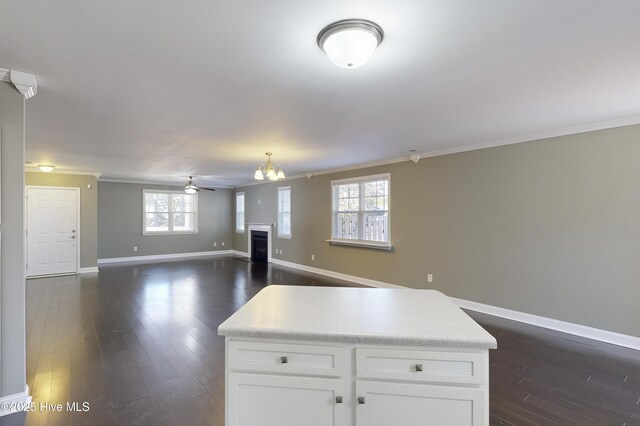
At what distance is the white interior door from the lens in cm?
675

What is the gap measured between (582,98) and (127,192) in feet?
32.9

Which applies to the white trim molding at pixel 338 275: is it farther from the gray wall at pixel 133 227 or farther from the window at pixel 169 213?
the window at pixel 169 213

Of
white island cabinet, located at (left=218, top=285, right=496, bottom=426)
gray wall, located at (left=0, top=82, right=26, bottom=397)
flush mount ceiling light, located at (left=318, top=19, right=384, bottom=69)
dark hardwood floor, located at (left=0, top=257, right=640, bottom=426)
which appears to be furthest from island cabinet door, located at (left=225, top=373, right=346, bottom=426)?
gray wall, located at (left=0, top=82, right=26, bottom=397)

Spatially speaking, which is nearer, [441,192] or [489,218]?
[489,218]

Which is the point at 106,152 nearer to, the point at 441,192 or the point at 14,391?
the point at 14,391

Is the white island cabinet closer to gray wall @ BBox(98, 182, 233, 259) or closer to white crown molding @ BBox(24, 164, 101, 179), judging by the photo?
white crown molding @ BBox(24, 164, 101, 179)

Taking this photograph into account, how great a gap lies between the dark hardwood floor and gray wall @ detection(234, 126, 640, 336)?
46cm

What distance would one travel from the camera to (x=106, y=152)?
500 centimetres

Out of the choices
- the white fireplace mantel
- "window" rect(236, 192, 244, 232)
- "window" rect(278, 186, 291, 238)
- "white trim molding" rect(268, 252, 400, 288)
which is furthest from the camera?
"window" rect(236, 192, 244, 232)

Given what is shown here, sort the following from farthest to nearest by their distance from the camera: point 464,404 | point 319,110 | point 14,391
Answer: point 319,110 → point 14,391 → point 464,404

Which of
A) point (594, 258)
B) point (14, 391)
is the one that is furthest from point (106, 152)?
point (594, 258)

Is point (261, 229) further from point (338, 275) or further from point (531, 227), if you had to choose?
point (531, 227)

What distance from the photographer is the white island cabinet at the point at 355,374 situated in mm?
1273

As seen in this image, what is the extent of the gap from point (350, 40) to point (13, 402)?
130 inches
